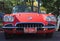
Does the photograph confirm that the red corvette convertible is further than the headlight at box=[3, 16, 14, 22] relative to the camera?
No

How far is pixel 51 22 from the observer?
8977mm

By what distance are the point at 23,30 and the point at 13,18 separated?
0.67m

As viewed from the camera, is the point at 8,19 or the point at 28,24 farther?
the point at 8,19

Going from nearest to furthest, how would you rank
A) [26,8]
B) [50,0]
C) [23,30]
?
[23,30]
[26,8]
[50,0]

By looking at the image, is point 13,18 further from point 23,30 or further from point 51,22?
point 51,22

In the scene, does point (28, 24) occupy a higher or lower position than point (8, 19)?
lower

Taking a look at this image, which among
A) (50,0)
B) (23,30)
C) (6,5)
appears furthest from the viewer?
(6,5)

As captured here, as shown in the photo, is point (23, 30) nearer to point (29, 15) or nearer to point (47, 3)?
point (29, 15)

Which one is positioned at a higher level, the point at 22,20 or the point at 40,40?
the point at 22,20

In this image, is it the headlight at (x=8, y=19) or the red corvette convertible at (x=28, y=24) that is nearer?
the red corvette convertible at (x=28, y=24)

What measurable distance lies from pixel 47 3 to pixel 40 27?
14231mm

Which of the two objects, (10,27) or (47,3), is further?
(47,3)

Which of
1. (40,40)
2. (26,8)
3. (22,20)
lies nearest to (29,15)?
(22,20)

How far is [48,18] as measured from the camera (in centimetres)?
905
